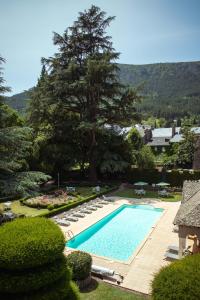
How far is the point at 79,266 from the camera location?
1273cm

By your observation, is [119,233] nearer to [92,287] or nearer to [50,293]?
[92,287]

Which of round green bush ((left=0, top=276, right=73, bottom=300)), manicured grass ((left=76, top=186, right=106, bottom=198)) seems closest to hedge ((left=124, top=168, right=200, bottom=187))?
manicured grass ((left=76, top=186, right=106, bottom=198))

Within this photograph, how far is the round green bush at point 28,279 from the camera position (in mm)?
8836

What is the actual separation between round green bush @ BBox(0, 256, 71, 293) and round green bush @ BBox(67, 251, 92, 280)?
3480 mm

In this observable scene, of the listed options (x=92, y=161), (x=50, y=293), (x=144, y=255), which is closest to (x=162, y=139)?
(x=92, y=161)

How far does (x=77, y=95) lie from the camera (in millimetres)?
39875

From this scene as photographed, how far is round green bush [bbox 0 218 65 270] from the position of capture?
8523 mm

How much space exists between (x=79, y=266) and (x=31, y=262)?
15.3ft

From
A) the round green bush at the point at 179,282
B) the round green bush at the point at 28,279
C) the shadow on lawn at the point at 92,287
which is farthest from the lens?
the shadow on lawn at the point at 92,287

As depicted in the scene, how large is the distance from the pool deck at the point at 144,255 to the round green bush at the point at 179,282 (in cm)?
333

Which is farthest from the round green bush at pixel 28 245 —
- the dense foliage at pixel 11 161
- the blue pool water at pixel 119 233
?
the blue pool water at pixel 119 233

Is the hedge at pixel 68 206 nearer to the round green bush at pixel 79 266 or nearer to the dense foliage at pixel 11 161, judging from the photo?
the dense foliage at pixel 11 161

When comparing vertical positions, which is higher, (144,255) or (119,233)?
(144,255)

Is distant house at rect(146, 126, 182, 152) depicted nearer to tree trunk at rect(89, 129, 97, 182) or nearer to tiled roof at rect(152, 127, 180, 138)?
tiled roof at rect(152, 127, 180, 138)
